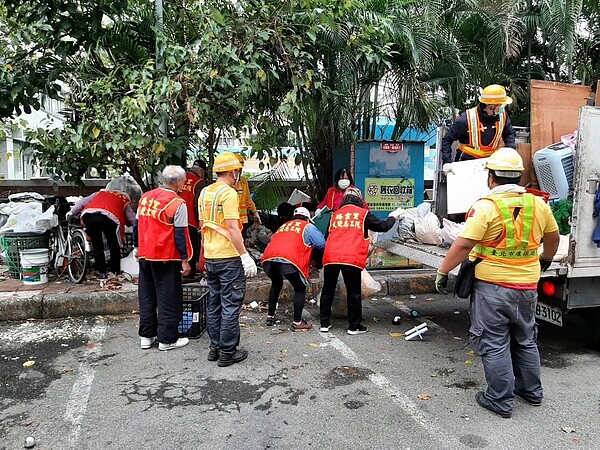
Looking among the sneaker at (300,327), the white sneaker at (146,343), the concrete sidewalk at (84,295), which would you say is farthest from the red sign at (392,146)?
the white sneaker at (146,343)

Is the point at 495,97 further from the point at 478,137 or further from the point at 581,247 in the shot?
the point at 581,247

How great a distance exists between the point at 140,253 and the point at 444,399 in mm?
2875

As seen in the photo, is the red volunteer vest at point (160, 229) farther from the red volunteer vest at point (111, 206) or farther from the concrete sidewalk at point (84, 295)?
the red volunteer vest at point (111, 206)

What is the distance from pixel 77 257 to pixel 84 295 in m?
0.89

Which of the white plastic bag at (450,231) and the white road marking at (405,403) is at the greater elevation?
the white plastic bag at (450,231)

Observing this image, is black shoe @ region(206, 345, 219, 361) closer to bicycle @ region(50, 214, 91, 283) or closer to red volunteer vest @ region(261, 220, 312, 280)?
red volunteer vest @ region(261, 220, 312, 280)

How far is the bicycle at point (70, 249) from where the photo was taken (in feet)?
22.2

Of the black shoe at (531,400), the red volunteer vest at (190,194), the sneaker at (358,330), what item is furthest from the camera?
the red volunteer vest at (190,194)

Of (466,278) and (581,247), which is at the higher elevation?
(581,247)

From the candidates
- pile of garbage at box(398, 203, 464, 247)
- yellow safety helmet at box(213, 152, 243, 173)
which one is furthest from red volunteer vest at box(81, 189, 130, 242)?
pile of garbage at box(398, 203, 464, 247)

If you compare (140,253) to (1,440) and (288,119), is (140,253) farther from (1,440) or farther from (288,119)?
(288,119)

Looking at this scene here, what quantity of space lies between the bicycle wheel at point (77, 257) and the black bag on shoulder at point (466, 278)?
189 inches

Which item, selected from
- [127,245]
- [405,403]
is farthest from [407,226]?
[127,245]

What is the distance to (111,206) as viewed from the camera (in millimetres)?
6645
